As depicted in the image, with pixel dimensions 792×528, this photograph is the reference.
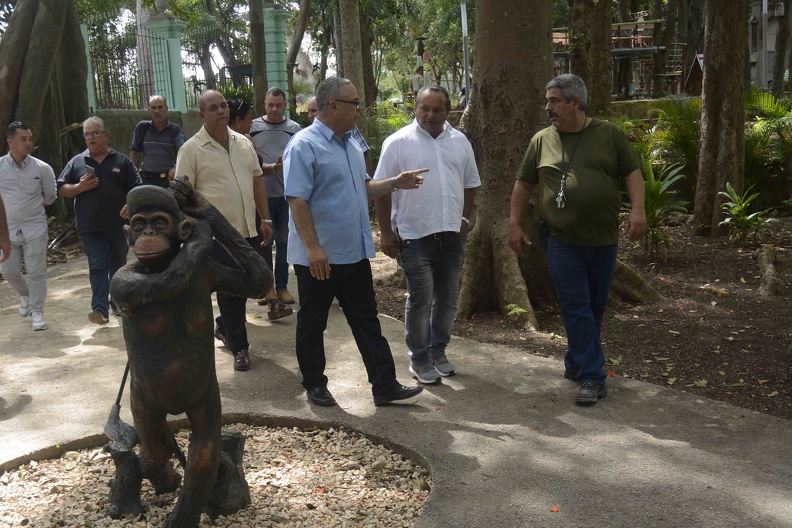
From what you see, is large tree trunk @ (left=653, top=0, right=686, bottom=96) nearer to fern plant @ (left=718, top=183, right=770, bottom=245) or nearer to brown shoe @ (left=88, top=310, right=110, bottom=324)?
fern plant @ (left=718, top=183, right=770, bottom=245)

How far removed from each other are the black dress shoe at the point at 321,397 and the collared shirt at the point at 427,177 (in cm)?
115

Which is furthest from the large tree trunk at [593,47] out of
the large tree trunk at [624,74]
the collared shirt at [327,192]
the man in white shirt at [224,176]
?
the collared shirt at [327,192]

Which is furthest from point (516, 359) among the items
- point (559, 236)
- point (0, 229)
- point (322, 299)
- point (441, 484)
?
point (0, 229)

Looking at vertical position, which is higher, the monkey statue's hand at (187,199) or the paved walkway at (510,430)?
the monkey statue's hand at (187,199)

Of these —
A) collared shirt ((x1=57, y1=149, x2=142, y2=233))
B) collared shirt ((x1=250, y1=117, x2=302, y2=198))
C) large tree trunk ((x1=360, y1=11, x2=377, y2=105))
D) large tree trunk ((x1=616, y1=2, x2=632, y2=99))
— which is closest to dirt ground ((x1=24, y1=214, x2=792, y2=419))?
collared shirt ((x1=250, y1=117, x2=302, y2=198))

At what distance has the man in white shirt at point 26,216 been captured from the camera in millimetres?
7430

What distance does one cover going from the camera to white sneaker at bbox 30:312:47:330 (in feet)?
24.4

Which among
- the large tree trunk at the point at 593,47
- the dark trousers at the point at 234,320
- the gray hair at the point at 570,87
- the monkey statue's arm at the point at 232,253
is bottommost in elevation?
the dark trousers at the point at 234,320

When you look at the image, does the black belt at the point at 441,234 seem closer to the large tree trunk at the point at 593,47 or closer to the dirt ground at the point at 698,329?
the dirt ground at the point at 698,329

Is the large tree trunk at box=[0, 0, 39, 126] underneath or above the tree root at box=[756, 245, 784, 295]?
above

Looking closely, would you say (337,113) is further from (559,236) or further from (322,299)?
(559,236)

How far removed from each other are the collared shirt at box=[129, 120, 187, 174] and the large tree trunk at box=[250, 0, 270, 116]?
6.59 metres

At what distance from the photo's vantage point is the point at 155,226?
341 cm

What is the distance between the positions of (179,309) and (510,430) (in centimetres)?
219
